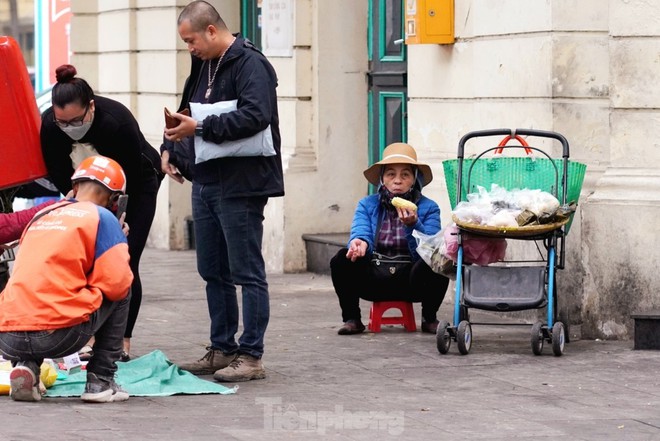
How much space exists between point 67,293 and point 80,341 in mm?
241

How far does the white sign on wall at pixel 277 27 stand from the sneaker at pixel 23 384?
6.14 m

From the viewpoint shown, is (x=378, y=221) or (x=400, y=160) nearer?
(x=400, y=160)

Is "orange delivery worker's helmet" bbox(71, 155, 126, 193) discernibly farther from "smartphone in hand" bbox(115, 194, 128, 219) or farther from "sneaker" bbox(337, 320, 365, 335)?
"sneaker" bbox(337, 320, 365, 335)

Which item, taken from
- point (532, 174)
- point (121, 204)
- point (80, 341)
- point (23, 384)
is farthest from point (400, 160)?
point (23, 384)

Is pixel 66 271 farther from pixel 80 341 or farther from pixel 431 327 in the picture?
pixel 431 327

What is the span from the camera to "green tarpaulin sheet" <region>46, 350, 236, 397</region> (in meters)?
7.33

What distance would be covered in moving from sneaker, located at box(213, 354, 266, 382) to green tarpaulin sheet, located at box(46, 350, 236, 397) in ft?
0.39

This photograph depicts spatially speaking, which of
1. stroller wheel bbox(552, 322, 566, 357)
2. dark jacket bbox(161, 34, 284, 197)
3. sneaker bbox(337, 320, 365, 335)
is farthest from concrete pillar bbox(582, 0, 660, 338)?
dark jacket bbox(161, 34, 284, 197)

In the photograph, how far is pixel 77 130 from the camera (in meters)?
7.95

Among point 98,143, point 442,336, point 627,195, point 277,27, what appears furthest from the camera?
point 277,27

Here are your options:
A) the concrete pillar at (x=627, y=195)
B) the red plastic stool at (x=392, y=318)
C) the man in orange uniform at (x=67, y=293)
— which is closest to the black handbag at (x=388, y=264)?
the red plastic stool at (x=392, y=318)

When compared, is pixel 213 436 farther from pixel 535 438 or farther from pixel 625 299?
pixel 625 299

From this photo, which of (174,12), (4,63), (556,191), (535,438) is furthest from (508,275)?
(174,12)

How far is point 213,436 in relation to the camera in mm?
6293
